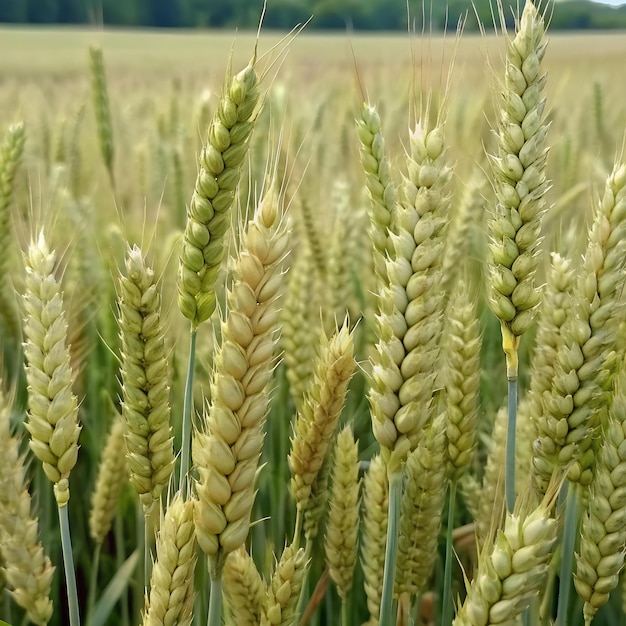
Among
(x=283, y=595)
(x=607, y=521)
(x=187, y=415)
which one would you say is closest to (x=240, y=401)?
(x=187, y=415)

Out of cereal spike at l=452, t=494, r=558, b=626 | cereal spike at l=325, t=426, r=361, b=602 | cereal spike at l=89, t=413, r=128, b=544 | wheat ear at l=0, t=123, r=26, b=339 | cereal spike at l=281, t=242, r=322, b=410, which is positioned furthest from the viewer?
wheat ear at l=0, t=123, r=26, b=339

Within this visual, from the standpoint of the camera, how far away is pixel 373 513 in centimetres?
106

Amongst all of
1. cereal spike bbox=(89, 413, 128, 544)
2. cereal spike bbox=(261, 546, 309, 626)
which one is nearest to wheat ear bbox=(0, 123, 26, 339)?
cereal spike bbox=(89, 413, 128, 544)

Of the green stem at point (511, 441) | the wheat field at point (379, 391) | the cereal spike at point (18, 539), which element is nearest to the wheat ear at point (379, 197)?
the wheat field at point (379, 391)

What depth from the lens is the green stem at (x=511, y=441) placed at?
2.78 ft

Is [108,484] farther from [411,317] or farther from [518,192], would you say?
[518,192]

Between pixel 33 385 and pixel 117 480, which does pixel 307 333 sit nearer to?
pixel 117 480

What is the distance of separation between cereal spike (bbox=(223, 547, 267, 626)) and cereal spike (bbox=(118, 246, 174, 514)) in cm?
14

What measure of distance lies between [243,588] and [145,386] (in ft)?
0.93

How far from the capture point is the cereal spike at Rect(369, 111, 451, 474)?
31.8 inches

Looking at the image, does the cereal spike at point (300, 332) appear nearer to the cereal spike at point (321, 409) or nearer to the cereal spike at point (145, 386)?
the cereal spike at point (321, 409)

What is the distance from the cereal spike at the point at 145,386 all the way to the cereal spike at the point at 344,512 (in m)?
Answer: 0.29

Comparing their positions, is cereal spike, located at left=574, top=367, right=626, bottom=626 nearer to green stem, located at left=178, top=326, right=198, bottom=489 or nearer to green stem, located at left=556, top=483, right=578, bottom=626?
green stem, located at left=556, top=483, right=578, bottom=626

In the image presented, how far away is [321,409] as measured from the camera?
92 centimetres
